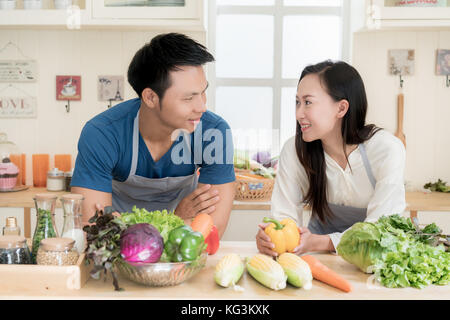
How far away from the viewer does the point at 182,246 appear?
102cm

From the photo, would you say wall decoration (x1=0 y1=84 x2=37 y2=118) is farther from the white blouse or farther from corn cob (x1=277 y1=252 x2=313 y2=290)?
corn cob (x1=277 y1=252 x2=313 y2=290)

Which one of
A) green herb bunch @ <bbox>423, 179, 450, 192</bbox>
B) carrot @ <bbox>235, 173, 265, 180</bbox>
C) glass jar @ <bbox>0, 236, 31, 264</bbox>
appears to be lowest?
green herb bunch @ <bbox>423, 179, 450, 192</bbox>

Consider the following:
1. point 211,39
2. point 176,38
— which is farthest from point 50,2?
point 176,38

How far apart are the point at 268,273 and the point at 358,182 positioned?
2.81 feet

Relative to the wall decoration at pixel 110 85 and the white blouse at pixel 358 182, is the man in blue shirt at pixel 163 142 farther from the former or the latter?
the wall decoration at pixel 110 85

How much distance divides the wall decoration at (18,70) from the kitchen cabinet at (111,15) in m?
0.43

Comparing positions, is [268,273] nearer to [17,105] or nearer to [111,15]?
[111,15]

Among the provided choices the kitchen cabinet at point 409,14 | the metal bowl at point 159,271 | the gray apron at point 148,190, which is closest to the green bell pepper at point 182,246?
the metal bowl at point 159,271

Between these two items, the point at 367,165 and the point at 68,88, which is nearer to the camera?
the point at 367,165

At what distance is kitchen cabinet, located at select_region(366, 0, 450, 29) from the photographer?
266 cm

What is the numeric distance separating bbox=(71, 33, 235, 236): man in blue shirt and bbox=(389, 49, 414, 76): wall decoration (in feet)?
5.89

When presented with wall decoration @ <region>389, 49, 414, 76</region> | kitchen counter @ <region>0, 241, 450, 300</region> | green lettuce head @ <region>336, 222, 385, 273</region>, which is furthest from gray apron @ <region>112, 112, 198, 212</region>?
wall decoration @ <region>389, 49, 414, 76</region>

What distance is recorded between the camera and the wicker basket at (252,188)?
2.70m

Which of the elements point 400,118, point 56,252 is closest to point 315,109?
point 56,252
